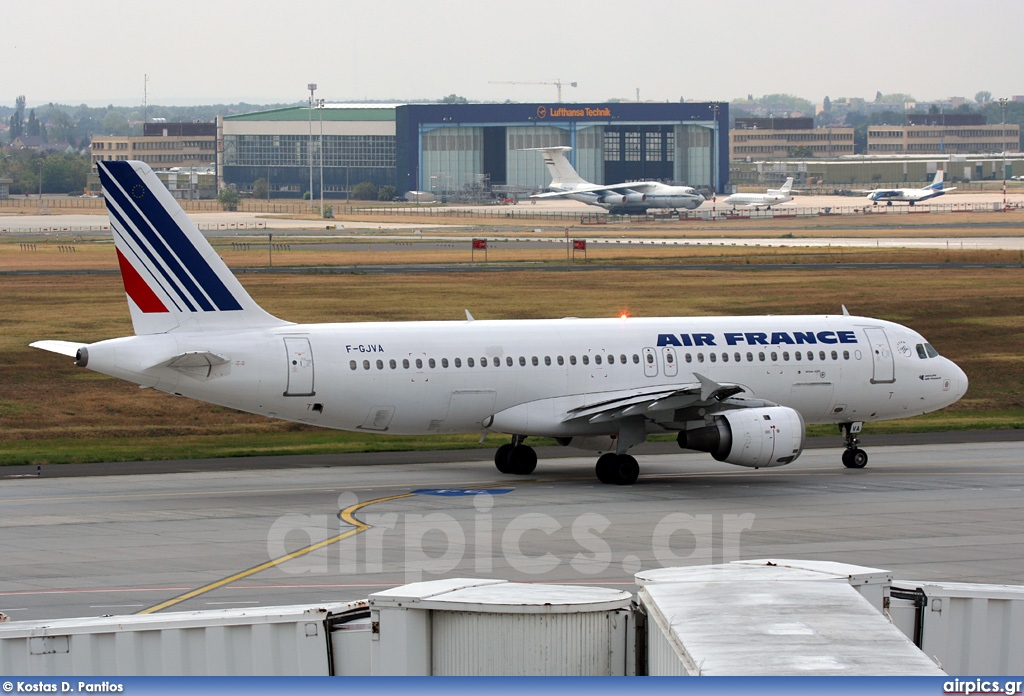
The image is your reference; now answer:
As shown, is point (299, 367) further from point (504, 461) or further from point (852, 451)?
point (852, 451)

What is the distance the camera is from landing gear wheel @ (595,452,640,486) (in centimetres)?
3841

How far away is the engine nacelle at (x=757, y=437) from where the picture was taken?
3622cm

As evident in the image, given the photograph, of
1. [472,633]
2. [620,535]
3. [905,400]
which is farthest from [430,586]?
[905,400]

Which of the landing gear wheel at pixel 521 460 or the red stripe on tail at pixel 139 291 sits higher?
the red stripe on tail at pixel 139 291

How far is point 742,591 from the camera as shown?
13.3 meters

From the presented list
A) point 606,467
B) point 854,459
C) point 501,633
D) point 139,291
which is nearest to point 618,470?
point 606,467

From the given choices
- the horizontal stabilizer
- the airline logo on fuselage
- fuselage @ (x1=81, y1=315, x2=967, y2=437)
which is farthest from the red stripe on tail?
the airline logo on fuselage

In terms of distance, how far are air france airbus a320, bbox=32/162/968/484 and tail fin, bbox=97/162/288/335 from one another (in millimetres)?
36

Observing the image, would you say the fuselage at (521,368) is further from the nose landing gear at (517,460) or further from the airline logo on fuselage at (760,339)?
the nose landing gear at (517,460)

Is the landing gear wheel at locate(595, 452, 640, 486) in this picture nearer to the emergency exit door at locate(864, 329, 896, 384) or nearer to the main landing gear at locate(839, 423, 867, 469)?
the main landing gear at locate(839, 423, 867, 469)

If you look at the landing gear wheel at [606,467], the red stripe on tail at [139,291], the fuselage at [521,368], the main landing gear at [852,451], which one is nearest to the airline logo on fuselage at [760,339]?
the fuselage at [521,368]

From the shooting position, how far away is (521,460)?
4044 cm

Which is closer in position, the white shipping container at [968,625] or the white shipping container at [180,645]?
the white shipping container at [180,645]
